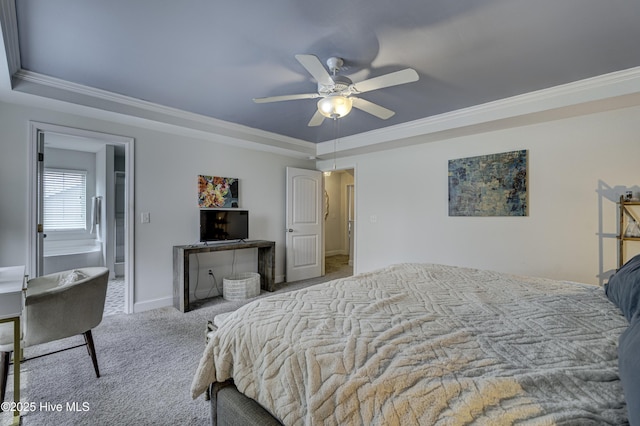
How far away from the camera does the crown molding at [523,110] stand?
244 centimetres

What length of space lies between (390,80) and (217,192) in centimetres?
292

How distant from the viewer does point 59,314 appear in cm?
187

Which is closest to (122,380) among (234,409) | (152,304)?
(234,409)

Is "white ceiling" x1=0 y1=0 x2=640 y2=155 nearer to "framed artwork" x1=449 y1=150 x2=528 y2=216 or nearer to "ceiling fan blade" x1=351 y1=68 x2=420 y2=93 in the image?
"ceiling fan blade" x1=351 y1=68 x2=420 y2=93

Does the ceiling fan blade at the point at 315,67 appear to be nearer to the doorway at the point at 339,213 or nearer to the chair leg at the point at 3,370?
the chair leg at the point at 3,370

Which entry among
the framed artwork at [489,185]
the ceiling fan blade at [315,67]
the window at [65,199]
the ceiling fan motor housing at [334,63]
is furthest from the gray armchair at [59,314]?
the window at [65,199]

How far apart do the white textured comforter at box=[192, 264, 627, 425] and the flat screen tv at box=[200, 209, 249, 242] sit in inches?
106

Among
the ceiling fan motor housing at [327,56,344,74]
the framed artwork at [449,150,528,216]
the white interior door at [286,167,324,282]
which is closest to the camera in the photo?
the ceiling fan motor housing at [327,56,344,74]

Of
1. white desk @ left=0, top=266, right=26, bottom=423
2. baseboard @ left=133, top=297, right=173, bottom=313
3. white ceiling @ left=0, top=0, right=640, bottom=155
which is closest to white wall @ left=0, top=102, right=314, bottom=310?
baseboard @ left=133, top=297, right=173, bottom=313

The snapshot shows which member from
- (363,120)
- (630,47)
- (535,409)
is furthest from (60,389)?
(630,47)

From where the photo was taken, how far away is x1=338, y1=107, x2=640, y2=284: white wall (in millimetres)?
2801

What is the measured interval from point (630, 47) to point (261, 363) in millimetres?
3068

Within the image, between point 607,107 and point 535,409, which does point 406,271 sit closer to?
point 535,409

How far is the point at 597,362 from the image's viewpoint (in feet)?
2.98
